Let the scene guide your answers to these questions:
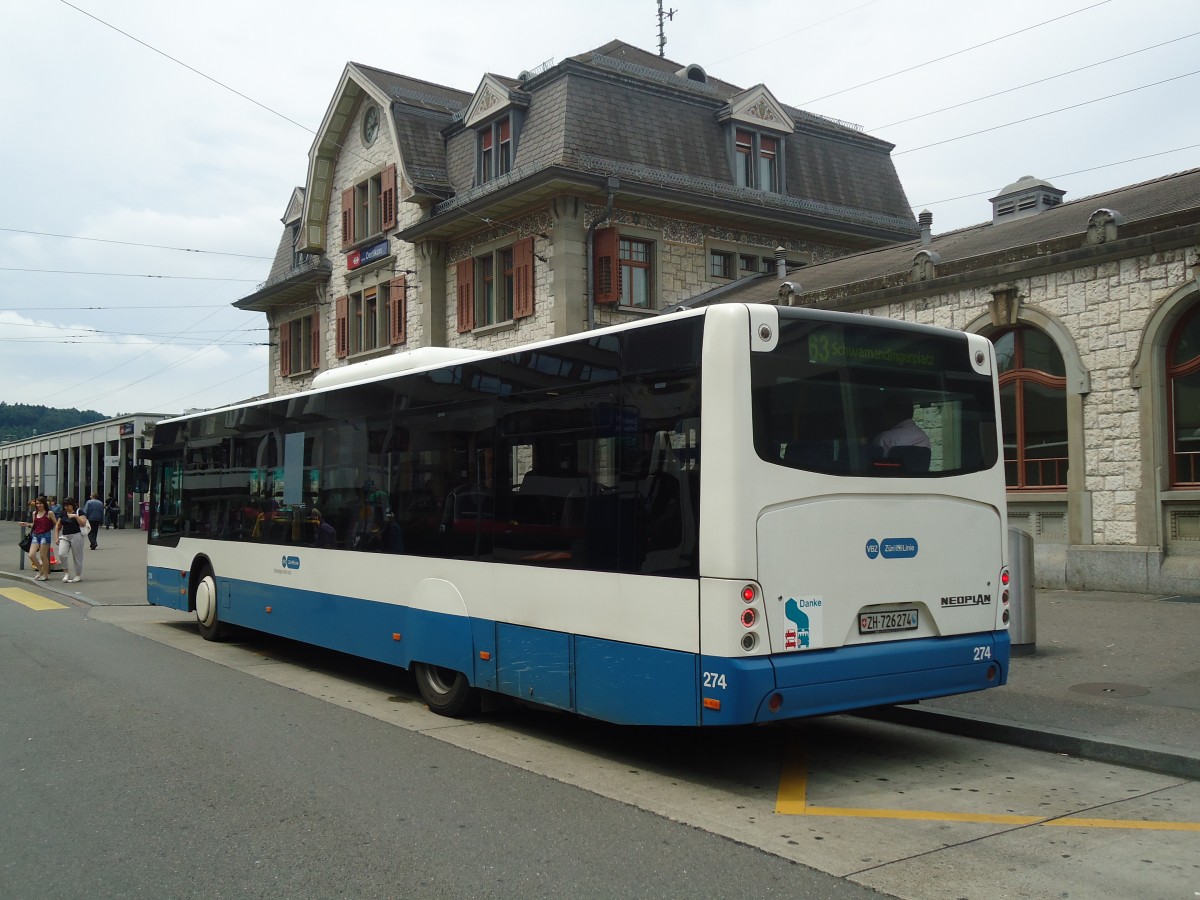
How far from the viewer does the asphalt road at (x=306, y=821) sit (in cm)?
486

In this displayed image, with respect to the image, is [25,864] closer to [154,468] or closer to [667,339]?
[667,339]

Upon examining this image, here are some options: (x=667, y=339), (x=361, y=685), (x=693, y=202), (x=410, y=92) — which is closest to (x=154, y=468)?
(x=361, y=685)

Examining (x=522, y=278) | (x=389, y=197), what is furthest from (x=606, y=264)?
(x=389, y=197)

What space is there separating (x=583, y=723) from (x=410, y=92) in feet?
92.6

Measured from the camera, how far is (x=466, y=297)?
94.1 feet

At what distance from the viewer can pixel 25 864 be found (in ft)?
16.9

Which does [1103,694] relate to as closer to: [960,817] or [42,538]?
[960,817]

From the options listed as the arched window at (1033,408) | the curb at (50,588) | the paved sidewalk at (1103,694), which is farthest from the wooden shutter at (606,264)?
the paved sidewalk at (1103,694)

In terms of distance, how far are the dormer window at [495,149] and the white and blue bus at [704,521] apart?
1928 centimetres

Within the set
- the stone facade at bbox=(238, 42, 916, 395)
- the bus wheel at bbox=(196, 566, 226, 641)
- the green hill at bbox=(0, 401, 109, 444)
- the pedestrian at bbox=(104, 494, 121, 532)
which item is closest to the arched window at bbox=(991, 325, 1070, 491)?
the stone facade at bbox=(238, 42, 916, 395)

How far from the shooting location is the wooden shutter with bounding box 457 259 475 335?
28.5 metres

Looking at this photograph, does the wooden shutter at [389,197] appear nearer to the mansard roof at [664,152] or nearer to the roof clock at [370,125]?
the mansard roof at [664,152]

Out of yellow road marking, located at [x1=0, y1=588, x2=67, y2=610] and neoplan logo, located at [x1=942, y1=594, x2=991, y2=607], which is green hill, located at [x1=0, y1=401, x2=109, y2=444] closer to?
yellow road marking, located at [x1=0, y1=588, x2=67, y2=610]

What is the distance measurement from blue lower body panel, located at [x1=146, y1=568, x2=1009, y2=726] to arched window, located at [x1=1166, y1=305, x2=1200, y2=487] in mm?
9290
